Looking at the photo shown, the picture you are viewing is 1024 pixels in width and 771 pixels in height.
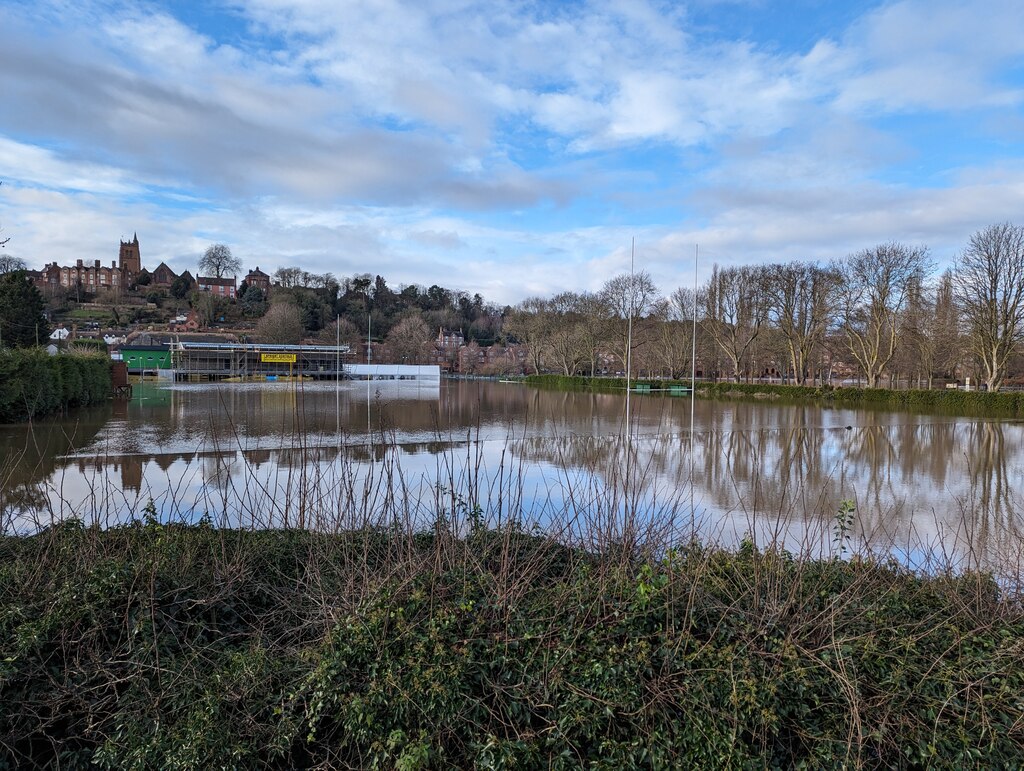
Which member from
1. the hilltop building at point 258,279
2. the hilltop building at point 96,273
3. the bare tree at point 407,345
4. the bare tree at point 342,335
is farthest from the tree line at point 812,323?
the hilltop building at point 96,273

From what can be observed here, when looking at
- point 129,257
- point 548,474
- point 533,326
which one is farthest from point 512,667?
point 129,257

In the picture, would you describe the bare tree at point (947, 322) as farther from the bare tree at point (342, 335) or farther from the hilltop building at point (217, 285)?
the hilltop building at point (217, 285)

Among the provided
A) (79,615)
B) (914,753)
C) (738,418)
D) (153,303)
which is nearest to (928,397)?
(738,418)

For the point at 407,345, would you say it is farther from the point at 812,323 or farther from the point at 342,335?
the point at 812,323

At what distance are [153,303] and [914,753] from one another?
126729 millimetres

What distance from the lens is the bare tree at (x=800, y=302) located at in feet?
135

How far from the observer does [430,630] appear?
10.8 ft

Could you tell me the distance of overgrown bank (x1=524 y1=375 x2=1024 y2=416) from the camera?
96.8 feet

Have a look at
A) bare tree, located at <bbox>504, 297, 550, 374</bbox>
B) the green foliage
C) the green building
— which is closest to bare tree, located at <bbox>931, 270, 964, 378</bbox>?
bare tree, located at <bbox>504, 297, 550, 374</bbox>

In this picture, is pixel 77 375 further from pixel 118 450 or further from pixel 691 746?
pixel 691 746

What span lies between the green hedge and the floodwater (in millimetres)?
1059

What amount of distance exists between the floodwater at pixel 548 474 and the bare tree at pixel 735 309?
858 inches

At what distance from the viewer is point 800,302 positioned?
141 ft

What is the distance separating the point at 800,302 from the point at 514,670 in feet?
149
